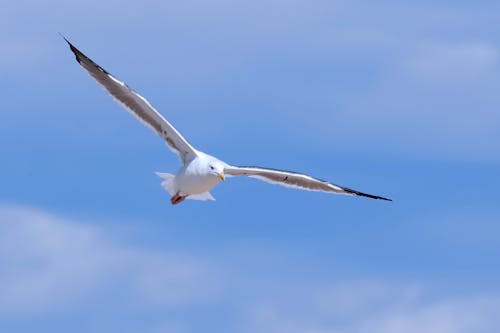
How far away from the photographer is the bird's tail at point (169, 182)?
3469 cm

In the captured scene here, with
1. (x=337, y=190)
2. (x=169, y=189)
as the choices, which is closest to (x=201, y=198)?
(x=169, y=189)

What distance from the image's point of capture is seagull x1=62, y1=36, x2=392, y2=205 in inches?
1334

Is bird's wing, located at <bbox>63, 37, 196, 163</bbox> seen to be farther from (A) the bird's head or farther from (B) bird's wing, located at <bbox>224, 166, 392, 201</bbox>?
(B) bird's wing, located at <bbox>224, 166, 392, 201</bbox>

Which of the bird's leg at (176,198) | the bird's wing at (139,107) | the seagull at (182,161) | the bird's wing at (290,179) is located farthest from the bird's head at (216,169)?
the bird's leg at (176,198)

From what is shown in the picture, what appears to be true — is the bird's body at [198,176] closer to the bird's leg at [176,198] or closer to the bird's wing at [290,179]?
the bird's leg at [176,198]

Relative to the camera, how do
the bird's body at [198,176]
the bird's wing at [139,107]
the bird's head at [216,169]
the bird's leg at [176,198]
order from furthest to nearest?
the bird's leg at [176,198]
the bird's wing at [139,107]
the bird's body at [198,176]
the bird's head at [216,169]

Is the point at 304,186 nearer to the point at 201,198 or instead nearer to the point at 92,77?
the point at 201,198

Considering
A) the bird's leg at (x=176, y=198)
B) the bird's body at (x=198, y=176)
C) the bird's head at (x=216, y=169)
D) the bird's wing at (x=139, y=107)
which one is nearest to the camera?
the bird's head at (x=216, y=169)

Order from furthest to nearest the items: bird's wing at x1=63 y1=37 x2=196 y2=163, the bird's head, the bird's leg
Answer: the bird's leg, bird's wing at x1=63 y1=37 x2=196 y2=163, the bird's head

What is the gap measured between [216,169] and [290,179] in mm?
2811

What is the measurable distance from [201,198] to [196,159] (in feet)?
4.29

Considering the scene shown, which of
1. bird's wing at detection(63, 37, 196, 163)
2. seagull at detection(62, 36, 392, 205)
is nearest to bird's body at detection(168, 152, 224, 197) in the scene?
seagull at detection(62, 36, 392, 205)

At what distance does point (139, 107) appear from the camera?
114ft

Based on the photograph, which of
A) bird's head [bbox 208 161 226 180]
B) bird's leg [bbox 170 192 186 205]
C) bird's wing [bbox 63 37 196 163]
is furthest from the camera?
bird's leg [bbox 170 192 186 205]
